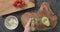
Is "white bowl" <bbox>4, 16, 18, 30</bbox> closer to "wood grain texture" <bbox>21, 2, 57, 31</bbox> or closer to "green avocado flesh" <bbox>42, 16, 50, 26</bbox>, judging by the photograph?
"wood grain texture" <bbox>21, 2, 57, 31</bbox>

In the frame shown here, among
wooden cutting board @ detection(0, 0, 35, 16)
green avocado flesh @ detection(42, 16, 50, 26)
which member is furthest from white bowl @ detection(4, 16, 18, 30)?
green avocado flesh @ detection(42, 16, 50, 26)

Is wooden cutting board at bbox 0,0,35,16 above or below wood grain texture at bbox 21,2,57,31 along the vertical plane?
above

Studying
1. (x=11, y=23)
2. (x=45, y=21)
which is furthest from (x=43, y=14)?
(x=11, y=23)

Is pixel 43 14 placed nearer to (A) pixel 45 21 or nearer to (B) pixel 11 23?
(A) pixel 45 21

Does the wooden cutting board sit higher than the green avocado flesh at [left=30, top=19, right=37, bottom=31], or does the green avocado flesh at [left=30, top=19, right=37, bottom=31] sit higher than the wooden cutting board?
the wooden cutting board

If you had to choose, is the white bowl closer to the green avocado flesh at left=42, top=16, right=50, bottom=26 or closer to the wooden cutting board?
the wooden cutting board

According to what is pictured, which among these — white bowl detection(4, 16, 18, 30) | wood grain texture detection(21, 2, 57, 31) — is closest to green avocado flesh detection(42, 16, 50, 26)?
wood grain texture detection(21, 2, 57, 31)

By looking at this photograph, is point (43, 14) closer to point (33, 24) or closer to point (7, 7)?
point (33, 24)

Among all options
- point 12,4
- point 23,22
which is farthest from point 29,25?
point 12,4

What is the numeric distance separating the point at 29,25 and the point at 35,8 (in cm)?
13

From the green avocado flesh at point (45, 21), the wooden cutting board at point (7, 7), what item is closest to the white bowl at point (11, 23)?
the wooden cutting board at point (7, 7)

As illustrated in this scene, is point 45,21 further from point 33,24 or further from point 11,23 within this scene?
point 11,23

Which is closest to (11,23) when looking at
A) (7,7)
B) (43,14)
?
(7,7)

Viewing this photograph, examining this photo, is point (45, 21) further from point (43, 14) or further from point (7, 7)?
point (7, 7)
